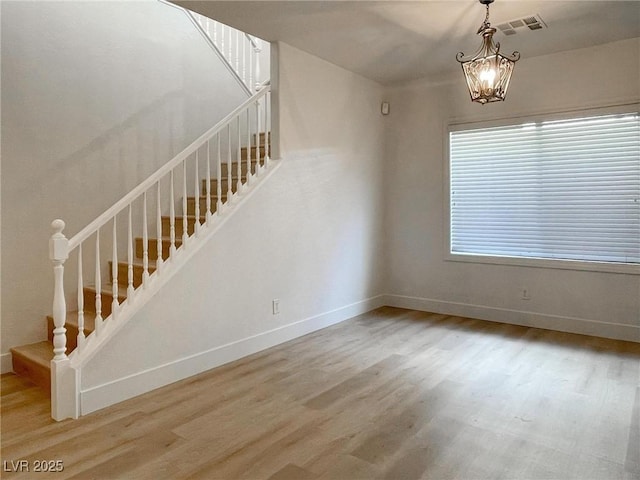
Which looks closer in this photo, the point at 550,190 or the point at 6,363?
the point at 6,363

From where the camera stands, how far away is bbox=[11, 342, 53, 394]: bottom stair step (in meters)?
3.08

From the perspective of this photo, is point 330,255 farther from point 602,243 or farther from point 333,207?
point 602,243

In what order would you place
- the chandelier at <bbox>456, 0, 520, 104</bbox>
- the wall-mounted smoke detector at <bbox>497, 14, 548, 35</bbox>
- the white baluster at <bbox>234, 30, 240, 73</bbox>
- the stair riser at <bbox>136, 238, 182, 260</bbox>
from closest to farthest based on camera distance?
1. the chandelier at <bbox>456, 0, 520, 104</bbox>
2. the wall-mounted smoke detector at <bbox>497, 14, 548, 35</bbox>
3. the stair riser at <bbox>136, 238, 182, 260</bbox>
4. the white baluster at <bbox>234, 30, 240, 73</bbox>

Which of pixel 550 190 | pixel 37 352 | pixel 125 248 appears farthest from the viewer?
pixel 550 190

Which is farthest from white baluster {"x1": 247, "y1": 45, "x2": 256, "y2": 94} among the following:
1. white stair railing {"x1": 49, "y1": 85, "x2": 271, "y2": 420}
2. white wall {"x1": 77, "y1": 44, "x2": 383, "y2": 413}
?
white wall {"x1": 77, "y1": 44, "x2": 383, "y2": 413}

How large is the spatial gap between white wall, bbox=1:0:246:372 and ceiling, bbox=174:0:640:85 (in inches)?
46.6

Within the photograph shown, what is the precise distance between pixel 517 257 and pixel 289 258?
2.52 metres

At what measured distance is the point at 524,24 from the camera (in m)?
3.71

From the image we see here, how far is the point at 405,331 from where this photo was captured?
457 cm

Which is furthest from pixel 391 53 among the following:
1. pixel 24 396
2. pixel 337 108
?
pixel 24 396

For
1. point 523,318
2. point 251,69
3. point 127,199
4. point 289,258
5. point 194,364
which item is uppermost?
point 251,69

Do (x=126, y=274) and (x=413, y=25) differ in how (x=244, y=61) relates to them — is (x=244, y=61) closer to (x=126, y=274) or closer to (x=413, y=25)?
(x=413, y=25)

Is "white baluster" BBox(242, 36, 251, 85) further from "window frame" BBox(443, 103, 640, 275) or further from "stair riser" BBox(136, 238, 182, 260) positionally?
"window frame" BBox(443, 103, 640, 275)

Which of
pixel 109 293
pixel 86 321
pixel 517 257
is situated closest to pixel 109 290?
pixel 109 293
